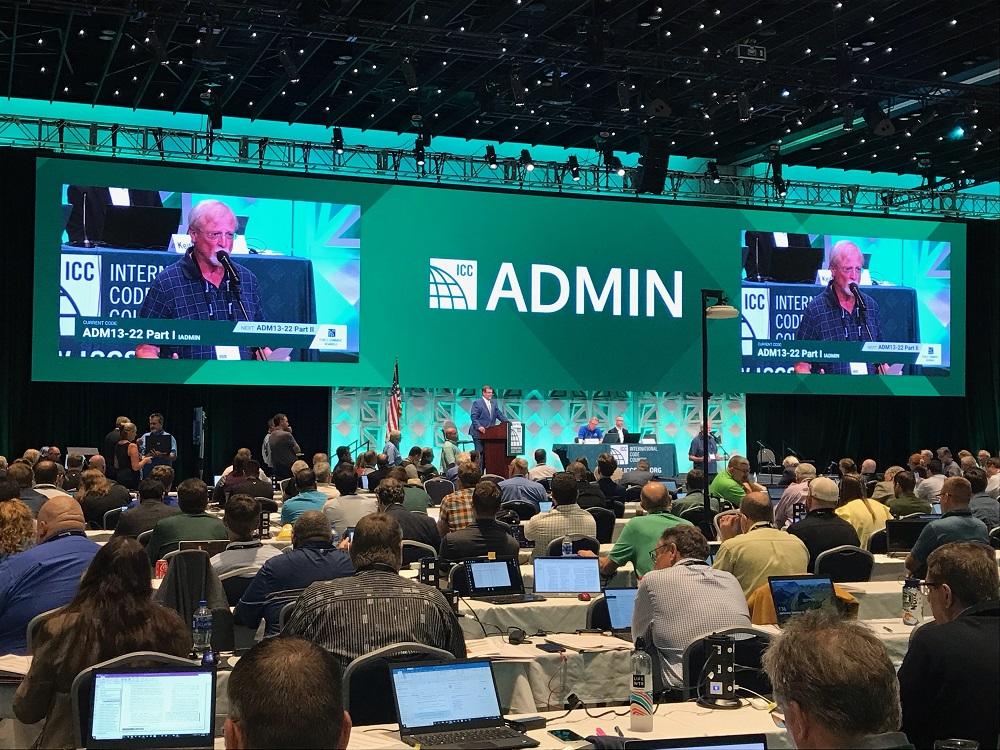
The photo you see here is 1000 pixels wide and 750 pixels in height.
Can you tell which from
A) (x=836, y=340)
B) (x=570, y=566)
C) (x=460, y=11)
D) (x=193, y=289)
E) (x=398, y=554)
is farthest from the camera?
(x=836, y=340)

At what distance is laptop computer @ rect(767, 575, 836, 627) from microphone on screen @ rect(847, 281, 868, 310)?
14.4 m

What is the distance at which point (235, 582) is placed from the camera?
588cm

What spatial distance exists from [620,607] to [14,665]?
2669 millimetres

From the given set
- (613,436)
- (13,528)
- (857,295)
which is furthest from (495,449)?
(13,528)

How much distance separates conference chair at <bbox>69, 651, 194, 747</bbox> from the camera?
3.51 m

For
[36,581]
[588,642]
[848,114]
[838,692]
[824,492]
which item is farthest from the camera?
[848,114]

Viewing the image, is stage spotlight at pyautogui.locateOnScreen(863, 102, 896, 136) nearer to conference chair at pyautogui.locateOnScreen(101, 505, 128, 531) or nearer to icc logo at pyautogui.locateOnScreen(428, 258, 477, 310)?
icc logo at pyautogui.locateOnScreen(428, 258, 477, 310)

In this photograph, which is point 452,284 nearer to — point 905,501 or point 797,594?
point 905,501

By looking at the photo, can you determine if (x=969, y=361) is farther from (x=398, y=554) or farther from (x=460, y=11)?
(x=398, y=554)

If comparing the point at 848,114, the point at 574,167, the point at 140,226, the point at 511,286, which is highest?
the point at 848,114

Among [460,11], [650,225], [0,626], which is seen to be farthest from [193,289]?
[0,626]

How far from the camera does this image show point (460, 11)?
13297 millimetres

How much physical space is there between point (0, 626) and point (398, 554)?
5.21 ft

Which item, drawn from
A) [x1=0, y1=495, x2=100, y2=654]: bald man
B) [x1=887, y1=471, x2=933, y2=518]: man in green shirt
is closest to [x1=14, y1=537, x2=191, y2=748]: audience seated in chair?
[x1=0, y1=495, x2=100, y2=654]: bald man
